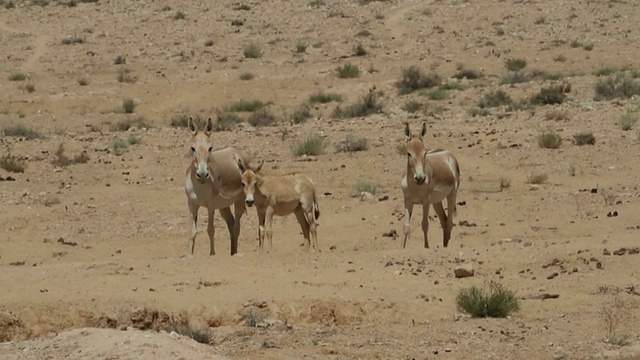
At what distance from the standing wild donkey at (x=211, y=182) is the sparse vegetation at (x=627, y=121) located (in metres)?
11.9

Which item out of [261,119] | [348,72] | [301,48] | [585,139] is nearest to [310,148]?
[585,139]

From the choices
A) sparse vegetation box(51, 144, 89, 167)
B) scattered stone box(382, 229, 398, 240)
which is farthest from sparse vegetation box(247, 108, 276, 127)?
scattered stone box(382, 229, 398, 240)

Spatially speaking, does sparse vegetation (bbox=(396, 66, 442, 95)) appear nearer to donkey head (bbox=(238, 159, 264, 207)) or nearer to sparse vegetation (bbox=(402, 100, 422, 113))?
sparse vegetation (bbox=(402, 100, 422, 113))

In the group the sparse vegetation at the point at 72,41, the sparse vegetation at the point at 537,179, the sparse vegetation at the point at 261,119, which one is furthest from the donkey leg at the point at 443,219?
the sparse vegetation at the point at 72,41

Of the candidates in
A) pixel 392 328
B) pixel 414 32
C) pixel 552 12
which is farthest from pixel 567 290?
pixel 552 12

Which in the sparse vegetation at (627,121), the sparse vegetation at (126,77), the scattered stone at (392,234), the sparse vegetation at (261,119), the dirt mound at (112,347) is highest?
the dirt mound at (112,347)

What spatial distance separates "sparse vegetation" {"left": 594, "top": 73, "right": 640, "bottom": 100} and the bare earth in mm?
639

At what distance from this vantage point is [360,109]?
3519 centimetres

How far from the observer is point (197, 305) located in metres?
15.1

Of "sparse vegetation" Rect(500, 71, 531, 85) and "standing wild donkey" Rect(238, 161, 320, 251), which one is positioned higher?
"standing wild donkey" Rect(238, 161, 320, 251)

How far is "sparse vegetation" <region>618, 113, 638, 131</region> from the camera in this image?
29.5m

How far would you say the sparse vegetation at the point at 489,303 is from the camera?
1429 centimetres

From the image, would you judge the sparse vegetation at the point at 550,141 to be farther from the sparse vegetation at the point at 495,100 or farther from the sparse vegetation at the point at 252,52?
the sparse vegetation at the point at 252,52

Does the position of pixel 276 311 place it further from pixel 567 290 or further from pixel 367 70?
pixel 367 70
